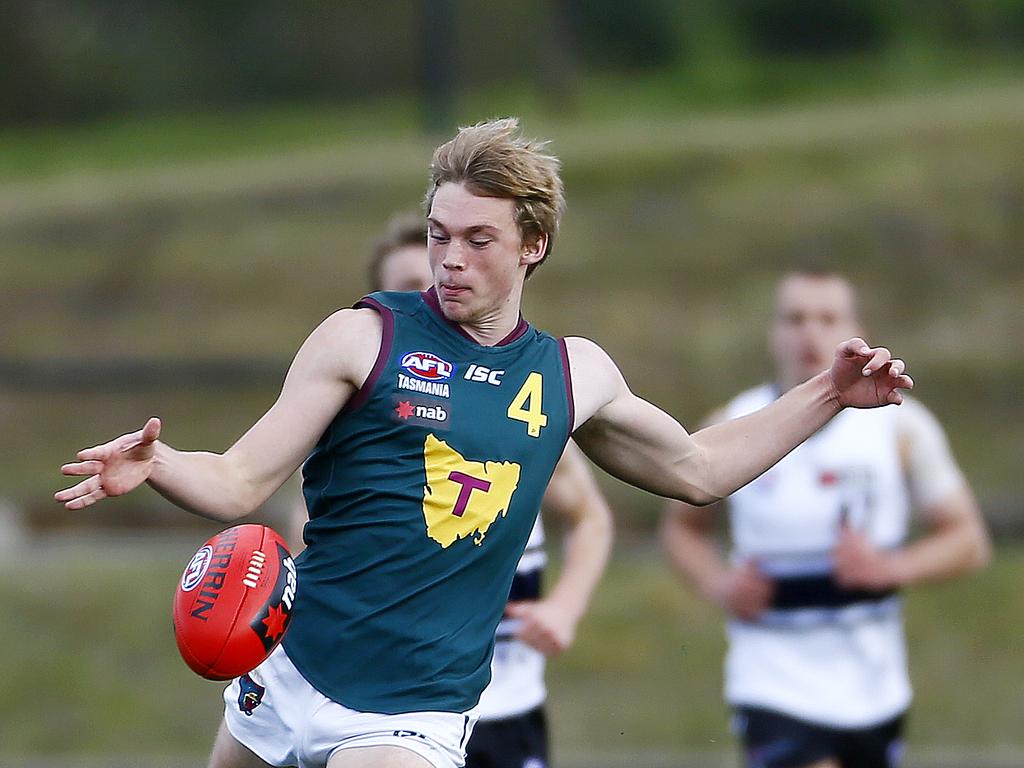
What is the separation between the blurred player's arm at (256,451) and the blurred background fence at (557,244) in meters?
5.99

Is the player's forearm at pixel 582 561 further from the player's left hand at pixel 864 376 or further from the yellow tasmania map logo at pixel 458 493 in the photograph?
the yellow tasmania map logo at pixel 458 493

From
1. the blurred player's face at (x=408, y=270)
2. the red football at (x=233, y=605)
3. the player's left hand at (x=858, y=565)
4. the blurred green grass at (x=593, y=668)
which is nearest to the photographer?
the red football at (x=233, y=605)

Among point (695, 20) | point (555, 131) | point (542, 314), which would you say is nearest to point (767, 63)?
point (695, 20)

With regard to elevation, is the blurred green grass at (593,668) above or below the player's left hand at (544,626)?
below

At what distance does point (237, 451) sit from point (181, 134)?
43.9 feet

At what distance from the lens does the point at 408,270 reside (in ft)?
17.2

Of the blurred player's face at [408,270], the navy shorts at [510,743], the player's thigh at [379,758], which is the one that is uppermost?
the blurred player's face at [408,270]

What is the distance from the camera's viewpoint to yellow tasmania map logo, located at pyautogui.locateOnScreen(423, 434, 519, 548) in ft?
12.5

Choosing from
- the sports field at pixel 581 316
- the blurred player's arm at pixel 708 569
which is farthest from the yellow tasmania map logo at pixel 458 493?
the sports field at pixel 581 316

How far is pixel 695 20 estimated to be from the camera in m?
17.0

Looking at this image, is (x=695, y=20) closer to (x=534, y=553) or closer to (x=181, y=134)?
(x=181, y=134)

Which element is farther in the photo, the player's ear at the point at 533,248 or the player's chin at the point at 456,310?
the player's ear at the point at 533,248

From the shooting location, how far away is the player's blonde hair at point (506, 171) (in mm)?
3836

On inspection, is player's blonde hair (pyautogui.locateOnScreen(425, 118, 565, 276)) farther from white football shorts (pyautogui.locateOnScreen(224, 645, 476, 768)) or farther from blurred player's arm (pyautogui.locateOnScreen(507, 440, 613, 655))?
blurred player's arm (pyautogui.locateOnScreen(507, 440, 613, 655))
